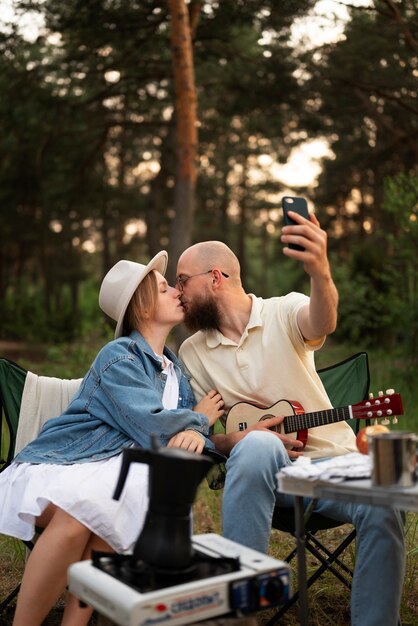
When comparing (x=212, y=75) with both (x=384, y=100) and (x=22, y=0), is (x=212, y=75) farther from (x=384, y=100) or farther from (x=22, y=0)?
(x=22, y=0)

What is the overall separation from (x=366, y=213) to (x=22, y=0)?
40.9 feet

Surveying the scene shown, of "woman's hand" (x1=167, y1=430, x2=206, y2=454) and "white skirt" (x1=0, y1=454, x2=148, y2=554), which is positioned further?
"woman's hand" (x1=167, y1=430, x2=206, y2=454)

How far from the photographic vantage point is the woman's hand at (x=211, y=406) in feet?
10.7

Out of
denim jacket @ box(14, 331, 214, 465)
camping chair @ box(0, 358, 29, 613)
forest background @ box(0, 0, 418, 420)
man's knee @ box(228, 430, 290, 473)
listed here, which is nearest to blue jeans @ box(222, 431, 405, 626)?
man's knee @ box(228, 430, 290, 473)

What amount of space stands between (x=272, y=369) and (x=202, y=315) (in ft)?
1.33

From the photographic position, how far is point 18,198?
61.3 ft

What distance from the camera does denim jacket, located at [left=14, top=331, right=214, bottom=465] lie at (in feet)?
9.66

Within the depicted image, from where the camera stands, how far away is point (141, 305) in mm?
3320

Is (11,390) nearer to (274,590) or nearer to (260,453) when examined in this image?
(260,453)

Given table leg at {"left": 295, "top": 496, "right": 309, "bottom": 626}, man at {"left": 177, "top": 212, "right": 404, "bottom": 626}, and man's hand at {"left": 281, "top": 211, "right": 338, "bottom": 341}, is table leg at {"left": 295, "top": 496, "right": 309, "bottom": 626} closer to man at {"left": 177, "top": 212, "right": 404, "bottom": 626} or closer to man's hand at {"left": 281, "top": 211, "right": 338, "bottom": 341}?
man at {"left": 177, "top": 212, "right": 404, "bottom": 626}

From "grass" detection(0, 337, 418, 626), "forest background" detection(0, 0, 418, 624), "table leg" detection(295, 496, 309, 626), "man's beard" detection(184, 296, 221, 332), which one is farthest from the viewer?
"forest background" detection(0, 0, 418, 624)

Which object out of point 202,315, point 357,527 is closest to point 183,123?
point 202,315

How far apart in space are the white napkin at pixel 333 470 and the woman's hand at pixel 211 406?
2.83 ft

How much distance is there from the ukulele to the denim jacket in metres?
0.20
